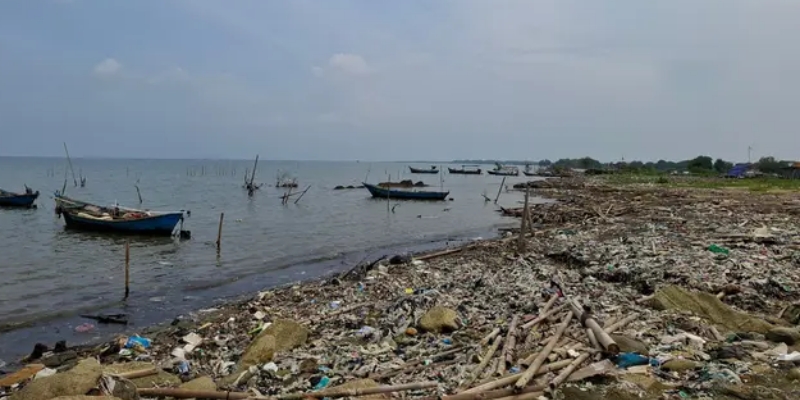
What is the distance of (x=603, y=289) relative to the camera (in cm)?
1170

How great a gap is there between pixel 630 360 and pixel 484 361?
75.5 inches

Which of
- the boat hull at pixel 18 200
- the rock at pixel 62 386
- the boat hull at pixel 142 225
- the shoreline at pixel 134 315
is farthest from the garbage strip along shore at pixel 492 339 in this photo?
the boat hull at pixel 18 200

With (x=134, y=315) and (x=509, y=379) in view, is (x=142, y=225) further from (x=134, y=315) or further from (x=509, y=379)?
(x=509, y=379)

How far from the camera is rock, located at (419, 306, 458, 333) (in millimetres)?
9078

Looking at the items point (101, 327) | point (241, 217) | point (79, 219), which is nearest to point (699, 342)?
point (101, 327)

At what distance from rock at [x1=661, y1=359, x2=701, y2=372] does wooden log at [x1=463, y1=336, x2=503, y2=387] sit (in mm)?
2173

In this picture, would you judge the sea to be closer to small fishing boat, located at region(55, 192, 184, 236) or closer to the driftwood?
small fishing boat, located at region(55, 192, 184, 236)

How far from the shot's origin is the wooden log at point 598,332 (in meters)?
7.19

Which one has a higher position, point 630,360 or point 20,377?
point 630,360

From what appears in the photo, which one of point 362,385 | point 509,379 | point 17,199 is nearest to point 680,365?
point 509,379

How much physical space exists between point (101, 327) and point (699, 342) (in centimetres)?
1219

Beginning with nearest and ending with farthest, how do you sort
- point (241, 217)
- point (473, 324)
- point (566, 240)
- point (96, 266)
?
1. point (473, 324)
2. point (96, 266)
3. point (566, 240)
4. point (241, 217)

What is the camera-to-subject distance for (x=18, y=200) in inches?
1570

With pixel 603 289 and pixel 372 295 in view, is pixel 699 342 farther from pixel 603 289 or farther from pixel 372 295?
pixel 372 295
